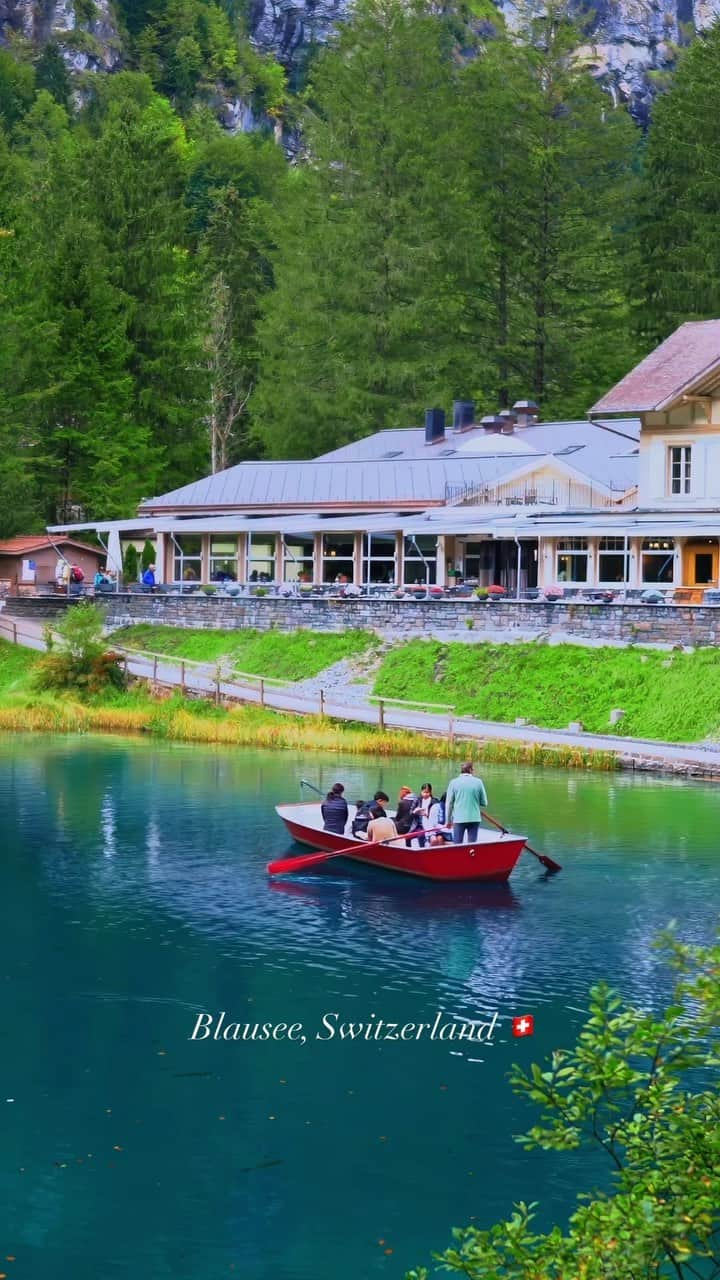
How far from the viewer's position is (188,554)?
68.3 meters

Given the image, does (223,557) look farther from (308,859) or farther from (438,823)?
(438,823)

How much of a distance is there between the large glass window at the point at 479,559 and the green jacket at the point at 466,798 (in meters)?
34.9

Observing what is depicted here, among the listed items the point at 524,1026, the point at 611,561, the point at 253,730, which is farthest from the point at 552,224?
the point at 524,1026

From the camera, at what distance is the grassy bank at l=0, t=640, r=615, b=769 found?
42.3 meters

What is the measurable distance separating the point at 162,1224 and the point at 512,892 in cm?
1375

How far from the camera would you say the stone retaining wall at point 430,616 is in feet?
156

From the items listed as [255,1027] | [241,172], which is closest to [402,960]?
[255,1027]

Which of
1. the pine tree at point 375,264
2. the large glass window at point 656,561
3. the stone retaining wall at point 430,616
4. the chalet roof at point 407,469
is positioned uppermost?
the pine tree at point 375,264

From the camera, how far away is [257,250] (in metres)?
95.6

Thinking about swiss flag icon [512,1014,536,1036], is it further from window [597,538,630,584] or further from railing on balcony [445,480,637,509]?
railing on balcony [445,480,637,509]

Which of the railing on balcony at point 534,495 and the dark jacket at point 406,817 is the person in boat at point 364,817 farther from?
the railing on balcony at point 534,495

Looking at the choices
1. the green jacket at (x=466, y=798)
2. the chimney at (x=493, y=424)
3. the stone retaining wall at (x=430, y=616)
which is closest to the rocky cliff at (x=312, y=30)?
the chimney at (x=493, y=424)

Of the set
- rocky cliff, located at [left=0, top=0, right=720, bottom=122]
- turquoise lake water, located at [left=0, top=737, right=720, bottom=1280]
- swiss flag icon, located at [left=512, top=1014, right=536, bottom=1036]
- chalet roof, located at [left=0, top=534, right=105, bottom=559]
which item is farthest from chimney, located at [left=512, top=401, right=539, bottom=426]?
rocky cliff, located at [left=0, top=0, right=720, bottom=122]

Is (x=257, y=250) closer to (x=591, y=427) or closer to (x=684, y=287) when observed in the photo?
(x=684, y=287)
